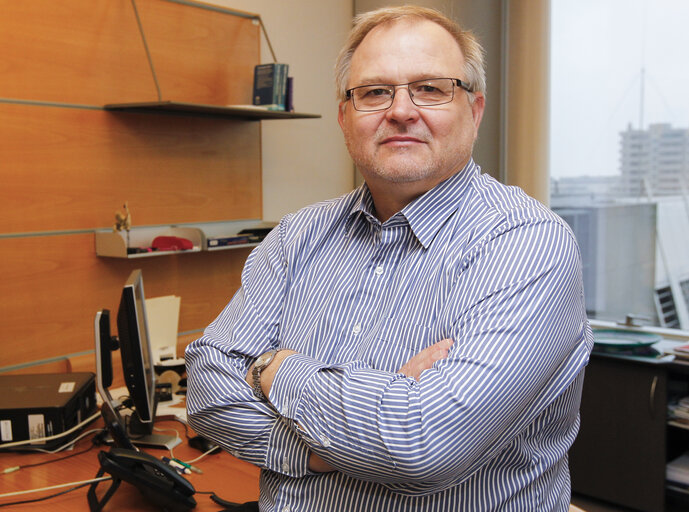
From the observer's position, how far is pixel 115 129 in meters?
2.91

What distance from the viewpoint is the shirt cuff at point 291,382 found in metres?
1.16

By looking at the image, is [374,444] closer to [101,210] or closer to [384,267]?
[384,267]

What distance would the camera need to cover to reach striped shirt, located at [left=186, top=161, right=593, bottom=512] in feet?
3.37

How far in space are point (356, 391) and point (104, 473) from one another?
88 cm

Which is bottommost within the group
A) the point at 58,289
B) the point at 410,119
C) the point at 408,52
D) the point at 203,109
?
the point at 58,289

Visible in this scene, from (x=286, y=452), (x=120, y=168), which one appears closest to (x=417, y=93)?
(x=286, y=452)

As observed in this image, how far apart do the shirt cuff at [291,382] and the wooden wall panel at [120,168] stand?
1.85 m

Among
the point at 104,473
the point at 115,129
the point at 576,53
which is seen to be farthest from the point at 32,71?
the point at 576,53

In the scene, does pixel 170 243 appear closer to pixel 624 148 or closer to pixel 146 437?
pixel 146 437

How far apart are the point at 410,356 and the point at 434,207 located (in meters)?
0.30

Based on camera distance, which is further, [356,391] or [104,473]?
[104,473]

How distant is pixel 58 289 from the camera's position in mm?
2760

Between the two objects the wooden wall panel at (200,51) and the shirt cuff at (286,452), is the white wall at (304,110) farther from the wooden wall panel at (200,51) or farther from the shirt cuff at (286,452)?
the shirt cuff at (286,452)

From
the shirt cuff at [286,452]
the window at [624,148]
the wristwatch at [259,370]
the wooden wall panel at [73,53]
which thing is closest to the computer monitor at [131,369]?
the wristwatch at [259,370]
